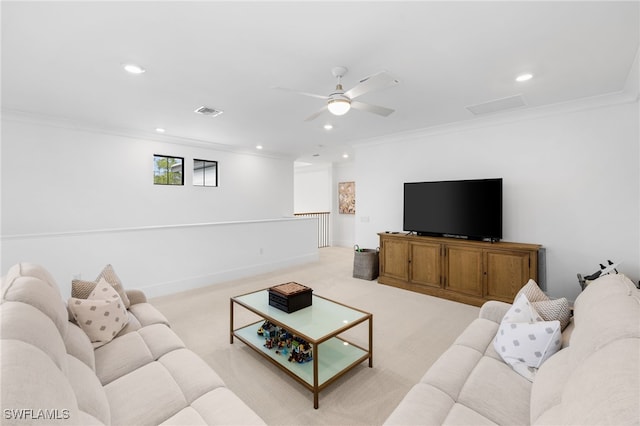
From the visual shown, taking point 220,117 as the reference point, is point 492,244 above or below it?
below

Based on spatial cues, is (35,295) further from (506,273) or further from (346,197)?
A: (346,197)

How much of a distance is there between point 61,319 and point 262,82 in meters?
2.44

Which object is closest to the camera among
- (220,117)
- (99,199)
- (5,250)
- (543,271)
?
(5,250)

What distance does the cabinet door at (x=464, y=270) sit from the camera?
12.7ft

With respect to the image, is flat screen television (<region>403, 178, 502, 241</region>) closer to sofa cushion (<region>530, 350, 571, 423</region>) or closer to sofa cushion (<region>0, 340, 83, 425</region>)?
sofa cushion (<region>530, 350, 571, 423</region>)

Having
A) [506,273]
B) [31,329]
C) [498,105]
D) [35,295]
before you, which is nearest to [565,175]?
[498,105]

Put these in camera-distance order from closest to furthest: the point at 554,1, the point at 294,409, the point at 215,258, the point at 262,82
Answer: the point at 554,1
the point at 294,409
the point at 262,82
the point at 215,258

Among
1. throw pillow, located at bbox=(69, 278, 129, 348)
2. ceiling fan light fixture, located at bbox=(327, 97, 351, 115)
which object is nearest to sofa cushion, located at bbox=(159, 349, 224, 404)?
throw pillow, located at bbox=(69, 278, 129, 348)

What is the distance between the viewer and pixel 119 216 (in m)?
4.76

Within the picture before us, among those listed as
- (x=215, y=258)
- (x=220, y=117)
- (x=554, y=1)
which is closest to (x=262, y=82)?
(x=220, y=117)

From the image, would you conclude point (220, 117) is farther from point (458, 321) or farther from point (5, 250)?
point (458, 321)

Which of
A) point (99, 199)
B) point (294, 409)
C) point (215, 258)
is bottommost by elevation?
point (294, 409)

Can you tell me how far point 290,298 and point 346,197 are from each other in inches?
256

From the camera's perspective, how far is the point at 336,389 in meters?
2.17
